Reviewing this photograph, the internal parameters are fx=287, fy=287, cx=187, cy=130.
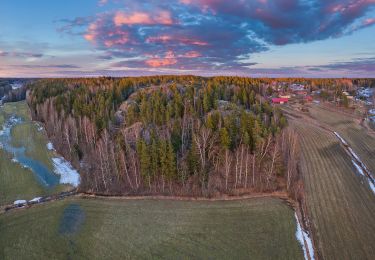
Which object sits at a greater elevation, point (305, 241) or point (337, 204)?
point (337, 204)

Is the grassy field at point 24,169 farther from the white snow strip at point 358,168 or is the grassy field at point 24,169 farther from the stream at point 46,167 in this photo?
the white snow strip at point 358,168

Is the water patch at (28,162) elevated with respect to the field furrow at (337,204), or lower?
elevated

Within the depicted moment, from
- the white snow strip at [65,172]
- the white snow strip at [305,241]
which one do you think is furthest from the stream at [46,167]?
the white snow strip at [305,241]

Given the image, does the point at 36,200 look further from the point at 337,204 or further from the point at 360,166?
the point at 360,166

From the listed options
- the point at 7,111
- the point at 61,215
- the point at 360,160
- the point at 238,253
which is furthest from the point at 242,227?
the point at 7,111

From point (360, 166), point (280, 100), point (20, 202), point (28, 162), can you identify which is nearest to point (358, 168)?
point (360, 166)

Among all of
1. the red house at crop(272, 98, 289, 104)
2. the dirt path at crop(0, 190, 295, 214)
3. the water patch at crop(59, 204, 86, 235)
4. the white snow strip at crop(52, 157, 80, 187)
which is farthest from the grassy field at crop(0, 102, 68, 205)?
the red house at crop(272, 98, 289, 104)

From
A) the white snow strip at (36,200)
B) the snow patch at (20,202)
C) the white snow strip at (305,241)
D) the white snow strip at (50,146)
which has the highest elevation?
the white snow strip at (50,146)
